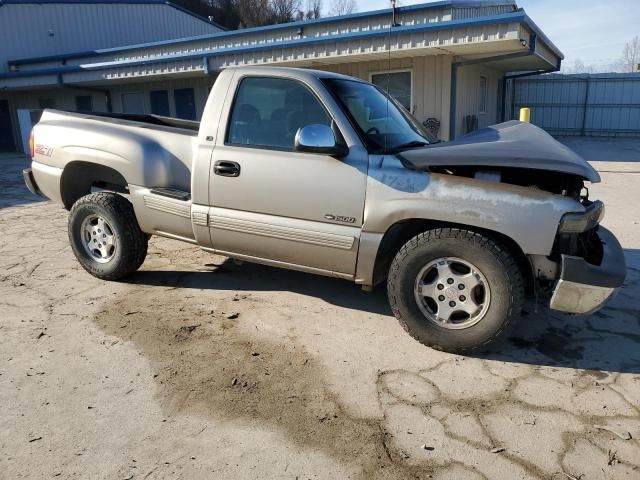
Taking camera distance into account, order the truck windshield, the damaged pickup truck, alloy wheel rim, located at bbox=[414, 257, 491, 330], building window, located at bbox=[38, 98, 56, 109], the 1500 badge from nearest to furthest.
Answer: the damaged pickup truck
alloy wheel rim, located at bbox=[414, 257, 491, 330]
the 1500 badge
the truck windshield
building window, located at bbox=[38, 98, 56, 109]

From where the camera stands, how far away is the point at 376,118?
4.14 meters

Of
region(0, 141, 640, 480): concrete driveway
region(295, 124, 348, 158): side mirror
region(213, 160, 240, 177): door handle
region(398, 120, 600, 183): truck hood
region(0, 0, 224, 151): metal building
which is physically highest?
region(0, 0, 224, 151): metal building

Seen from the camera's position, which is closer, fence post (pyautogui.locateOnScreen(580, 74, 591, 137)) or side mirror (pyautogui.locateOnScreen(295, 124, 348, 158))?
side mirror (pyautogui.locateOnScreen(295, 124, 348, 158))

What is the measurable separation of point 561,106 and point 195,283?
21449mm

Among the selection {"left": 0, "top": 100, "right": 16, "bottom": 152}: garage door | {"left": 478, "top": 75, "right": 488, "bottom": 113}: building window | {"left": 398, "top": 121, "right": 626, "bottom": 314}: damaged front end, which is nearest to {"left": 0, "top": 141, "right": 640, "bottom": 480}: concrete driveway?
{"left": 398, "top": 121, "right": 626, "bottom": 314}: damaged front end

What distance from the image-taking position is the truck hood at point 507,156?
10.3 feet

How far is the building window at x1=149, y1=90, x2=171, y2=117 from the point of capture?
1828cm

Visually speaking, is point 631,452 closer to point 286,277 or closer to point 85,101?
point 286,277

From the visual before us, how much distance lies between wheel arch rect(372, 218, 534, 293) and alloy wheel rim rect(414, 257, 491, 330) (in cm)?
27

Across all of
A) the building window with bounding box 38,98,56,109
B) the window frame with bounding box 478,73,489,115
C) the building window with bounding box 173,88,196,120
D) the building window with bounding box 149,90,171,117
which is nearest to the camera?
the window frame with bounding box 478,73,489,115

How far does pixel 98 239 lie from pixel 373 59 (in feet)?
31.7

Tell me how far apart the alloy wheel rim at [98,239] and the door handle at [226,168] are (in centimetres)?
146

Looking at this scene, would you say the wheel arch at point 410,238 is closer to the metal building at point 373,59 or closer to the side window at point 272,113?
the side window at point 272,113

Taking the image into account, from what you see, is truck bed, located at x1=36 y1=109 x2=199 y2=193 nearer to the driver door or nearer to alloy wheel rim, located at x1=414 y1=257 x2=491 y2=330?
the driver door
